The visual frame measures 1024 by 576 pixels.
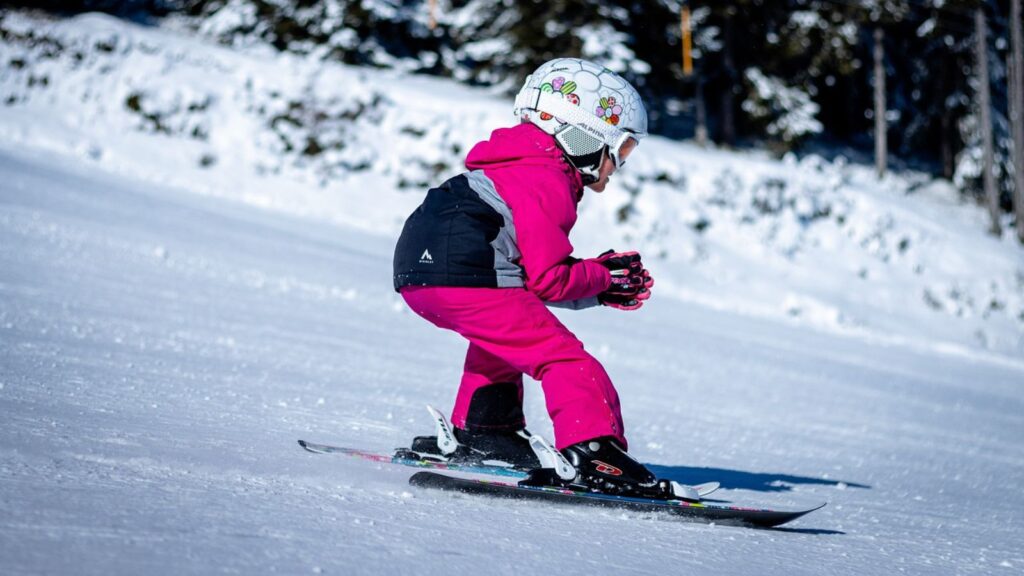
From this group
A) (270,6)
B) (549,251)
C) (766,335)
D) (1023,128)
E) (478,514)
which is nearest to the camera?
(478,514)

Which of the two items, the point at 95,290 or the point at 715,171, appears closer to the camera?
the point at 95,290

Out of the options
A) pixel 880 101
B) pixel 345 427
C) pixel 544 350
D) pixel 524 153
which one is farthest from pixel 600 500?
pixel 880 101

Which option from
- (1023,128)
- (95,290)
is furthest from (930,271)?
(95,290)

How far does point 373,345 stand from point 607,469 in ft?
11.4

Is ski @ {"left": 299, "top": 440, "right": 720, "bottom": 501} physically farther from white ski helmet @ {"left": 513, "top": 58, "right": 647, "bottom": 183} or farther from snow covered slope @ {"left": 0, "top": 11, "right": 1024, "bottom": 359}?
snow covered slope @ {"left": 0, "top": 11, "right": 1024, "bottom": 359}

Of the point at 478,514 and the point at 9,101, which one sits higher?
the point at 9,101

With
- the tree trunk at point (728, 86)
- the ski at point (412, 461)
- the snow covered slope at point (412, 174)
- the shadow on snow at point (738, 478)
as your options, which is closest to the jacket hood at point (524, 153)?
the ski at point (412, 461)

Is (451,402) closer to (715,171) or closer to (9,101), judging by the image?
(715,171)

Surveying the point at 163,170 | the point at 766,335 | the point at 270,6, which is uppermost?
the point at 270,6

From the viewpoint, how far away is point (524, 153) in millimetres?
3055

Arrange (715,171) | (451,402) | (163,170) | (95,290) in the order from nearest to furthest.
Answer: (451,402), (95,290), (163,170), (715,171)

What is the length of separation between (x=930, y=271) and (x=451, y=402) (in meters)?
13.4

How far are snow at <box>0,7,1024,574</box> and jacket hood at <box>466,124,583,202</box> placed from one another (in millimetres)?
1100

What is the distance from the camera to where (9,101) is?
14.6m
